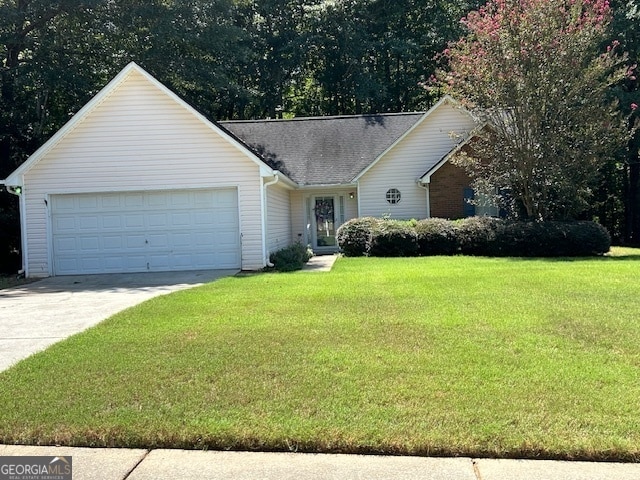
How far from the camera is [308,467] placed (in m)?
3.80

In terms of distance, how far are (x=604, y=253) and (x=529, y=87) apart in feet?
19.6

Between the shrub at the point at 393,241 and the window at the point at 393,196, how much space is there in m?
3.91

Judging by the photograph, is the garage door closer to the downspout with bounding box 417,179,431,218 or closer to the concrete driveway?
the concrete driveway

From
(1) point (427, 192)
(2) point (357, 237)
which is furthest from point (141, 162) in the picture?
(1) point (427, 192)

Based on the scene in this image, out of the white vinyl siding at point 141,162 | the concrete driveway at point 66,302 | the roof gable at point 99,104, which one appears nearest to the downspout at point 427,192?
the roof gable at point 99,104

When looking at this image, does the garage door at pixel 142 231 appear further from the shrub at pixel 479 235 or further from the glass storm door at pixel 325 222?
the shrub at pixel 479 235

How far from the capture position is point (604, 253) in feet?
59.5

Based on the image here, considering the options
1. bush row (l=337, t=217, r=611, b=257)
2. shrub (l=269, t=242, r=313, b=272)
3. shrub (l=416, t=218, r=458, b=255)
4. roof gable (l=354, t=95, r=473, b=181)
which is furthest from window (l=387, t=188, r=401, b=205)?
shrub (l=269, t=242, r=313, b=272)

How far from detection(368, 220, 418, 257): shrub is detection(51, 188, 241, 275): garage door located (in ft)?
15.1

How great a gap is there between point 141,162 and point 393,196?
33.0ft

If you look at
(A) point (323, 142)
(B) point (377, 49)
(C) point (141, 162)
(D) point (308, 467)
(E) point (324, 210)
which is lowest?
(D) point (308, 467)

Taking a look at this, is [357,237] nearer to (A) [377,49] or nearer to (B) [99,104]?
(B) [99,104]

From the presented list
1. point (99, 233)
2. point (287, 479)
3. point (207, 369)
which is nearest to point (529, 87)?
point (99, 233)

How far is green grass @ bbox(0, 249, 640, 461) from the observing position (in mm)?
4137
